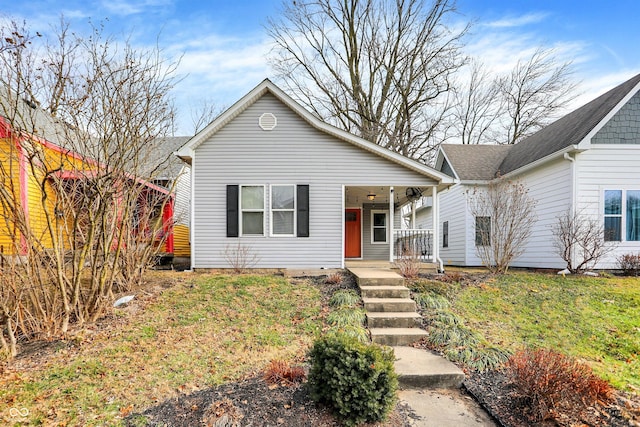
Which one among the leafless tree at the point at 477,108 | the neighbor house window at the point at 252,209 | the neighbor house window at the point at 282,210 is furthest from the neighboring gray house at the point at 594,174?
the leafless tree at the point at 477,108

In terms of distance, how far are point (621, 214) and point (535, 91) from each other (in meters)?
15.8

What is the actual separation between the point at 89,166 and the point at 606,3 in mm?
14953

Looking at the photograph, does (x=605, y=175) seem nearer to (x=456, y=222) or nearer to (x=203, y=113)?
(x=456, y=222)

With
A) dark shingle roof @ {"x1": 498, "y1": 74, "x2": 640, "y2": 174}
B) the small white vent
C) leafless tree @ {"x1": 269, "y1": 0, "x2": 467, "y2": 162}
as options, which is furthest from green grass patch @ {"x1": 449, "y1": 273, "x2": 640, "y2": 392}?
leafless tree @ {"x1": 269, "y1": 0, "x2": 467, "y2": 162}

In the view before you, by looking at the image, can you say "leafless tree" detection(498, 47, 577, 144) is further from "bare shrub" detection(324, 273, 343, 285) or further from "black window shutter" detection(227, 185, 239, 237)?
"black window shutter" detection(227, 185, 239, 237)

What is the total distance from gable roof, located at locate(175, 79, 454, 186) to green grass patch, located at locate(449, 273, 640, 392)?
345 centimetres

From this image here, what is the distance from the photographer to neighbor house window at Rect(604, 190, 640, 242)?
31.4 ft

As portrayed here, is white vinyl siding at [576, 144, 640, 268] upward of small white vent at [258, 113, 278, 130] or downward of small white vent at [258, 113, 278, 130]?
downward

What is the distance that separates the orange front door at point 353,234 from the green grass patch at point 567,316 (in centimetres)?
570

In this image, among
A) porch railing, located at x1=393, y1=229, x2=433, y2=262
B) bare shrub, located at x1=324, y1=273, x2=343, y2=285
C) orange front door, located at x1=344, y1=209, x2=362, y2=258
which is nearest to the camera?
bare shrub, located at x1=324, y1=273, x2=343, y2=285

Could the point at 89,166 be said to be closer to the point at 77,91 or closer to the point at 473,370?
the point at 77,91

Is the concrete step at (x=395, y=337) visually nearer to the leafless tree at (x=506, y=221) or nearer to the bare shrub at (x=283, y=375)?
the bare shrub at (x=283, y=375)

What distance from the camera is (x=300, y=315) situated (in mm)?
6098

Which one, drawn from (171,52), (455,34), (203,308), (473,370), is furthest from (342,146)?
(455,34)
